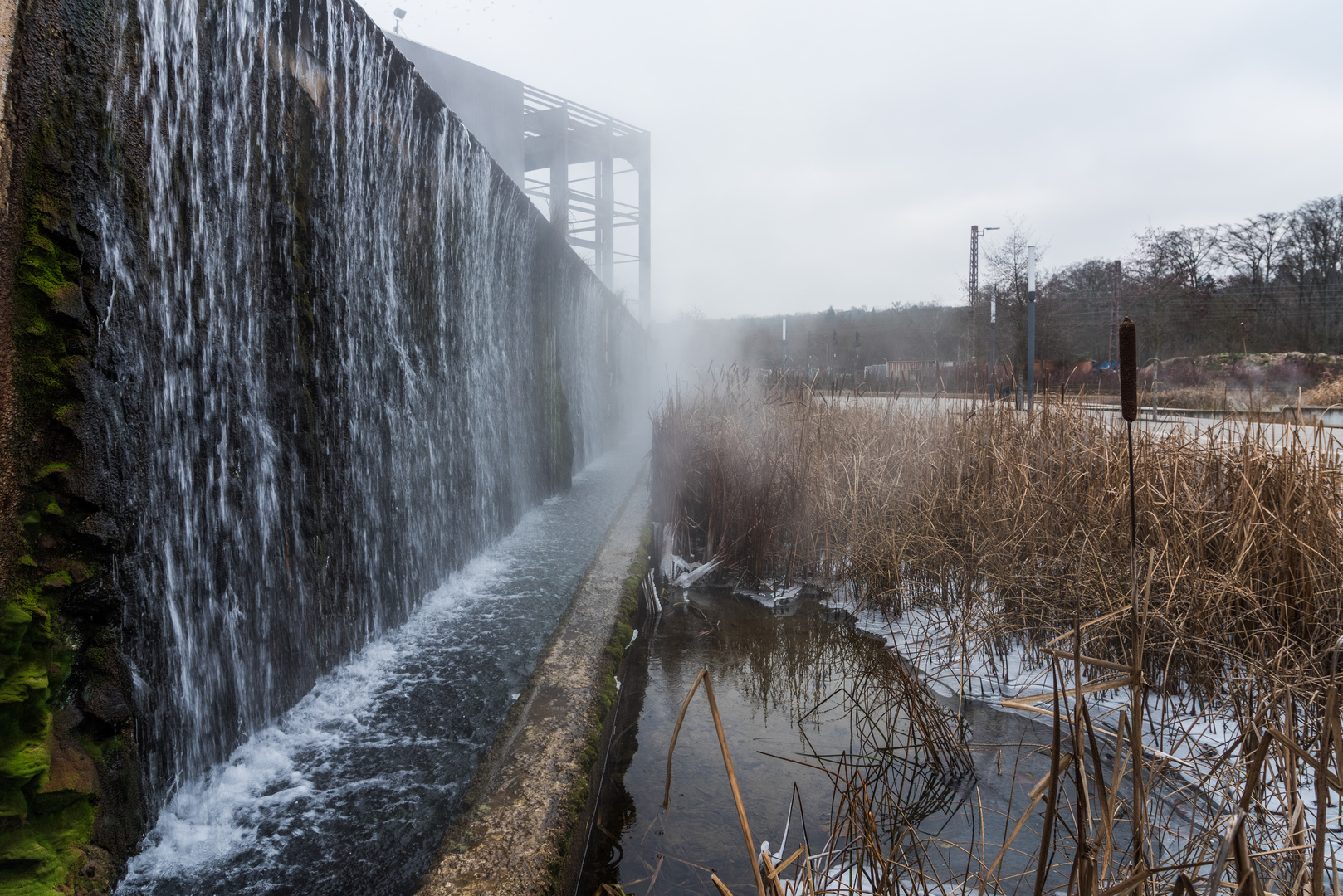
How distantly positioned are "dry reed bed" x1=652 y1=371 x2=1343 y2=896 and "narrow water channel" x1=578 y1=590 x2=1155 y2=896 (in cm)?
20

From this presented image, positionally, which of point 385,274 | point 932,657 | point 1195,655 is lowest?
point 932,657

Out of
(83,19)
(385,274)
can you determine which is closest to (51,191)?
(83,19)

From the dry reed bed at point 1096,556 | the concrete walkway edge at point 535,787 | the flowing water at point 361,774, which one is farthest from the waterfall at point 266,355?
the dry reed bed at point 1096,556

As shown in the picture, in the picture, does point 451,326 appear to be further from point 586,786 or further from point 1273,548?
point 1273,548

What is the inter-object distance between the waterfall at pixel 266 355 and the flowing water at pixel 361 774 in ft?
0.40

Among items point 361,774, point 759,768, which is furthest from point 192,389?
point 759,768

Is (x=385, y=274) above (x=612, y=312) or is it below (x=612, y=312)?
below

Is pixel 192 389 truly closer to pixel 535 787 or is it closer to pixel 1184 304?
pixel 535 787

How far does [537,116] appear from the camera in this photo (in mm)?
20188

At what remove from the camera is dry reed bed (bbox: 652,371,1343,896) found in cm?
159

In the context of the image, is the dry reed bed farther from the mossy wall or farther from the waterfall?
the waterfall

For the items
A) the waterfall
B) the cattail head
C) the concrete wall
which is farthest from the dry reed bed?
the concrete wall

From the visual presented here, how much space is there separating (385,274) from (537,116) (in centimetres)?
1853

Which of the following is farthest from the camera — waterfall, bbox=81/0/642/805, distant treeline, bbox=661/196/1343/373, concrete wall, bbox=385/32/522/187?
distant treeline, bbox=661/196/1343/373
